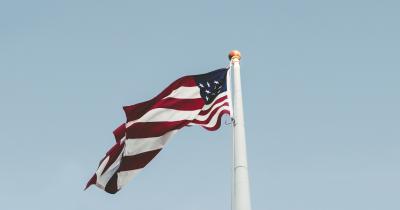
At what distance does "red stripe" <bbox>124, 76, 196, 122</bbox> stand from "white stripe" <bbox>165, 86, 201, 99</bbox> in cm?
→ 9

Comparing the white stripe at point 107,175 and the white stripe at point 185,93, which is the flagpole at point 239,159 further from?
the white stripe at point 107,175

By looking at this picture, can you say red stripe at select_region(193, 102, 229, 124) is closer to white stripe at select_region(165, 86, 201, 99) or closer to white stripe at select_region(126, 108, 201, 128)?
white stripe at select_region(126, 108, 201, 128)

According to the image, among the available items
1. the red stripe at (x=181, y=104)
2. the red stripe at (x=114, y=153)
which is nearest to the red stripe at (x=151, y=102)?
the red stripe at (x=181, y=104)

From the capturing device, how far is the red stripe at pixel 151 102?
13641 mm

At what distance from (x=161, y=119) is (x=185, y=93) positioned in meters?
0.91

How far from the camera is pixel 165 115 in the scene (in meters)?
13.5

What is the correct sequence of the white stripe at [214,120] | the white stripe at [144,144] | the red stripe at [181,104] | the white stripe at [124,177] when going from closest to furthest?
the white stripe at [214,120]
the white stripe at [144,144]
the white stripe at [124,177]
the red stripe at [181,104]

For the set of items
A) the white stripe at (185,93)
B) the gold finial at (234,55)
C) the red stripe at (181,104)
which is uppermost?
the gold finial at (234,55)

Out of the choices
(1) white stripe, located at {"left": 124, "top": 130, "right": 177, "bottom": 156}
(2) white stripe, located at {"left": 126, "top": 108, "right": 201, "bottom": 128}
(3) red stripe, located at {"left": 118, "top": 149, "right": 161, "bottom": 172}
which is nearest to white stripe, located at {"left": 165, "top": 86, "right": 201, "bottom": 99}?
(2) white stripe, located at {"left": 126, "top": 108, "right": 201, "bottom": 128}

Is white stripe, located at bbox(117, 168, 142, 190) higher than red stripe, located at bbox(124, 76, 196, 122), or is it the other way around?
red stripe, located at bbox(124, 76, 196, 122)

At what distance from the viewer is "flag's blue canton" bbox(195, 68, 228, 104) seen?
13750 millimetres

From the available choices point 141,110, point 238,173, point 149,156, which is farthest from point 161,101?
point 238,173

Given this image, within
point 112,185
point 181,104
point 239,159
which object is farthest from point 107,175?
point 239,159

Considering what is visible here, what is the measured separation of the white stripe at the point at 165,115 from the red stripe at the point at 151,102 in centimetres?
21
